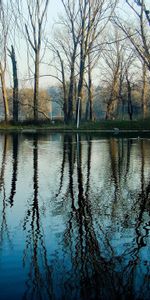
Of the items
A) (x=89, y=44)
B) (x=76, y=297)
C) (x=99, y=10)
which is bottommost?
(x=76, y=297)

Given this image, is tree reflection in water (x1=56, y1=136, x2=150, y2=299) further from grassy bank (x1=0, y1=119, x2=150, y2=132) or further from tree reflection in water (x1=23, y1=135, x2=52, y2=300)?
grassy bank (x1=0, y1=119, x2=150, y2=132)

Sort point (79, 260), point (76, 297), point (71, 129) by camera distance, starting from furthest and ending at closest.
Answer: point (71, 129) → point (79, 260) → point (76, 297)

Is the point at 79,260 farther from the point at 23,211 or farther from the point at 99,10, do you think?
the point at 99,10

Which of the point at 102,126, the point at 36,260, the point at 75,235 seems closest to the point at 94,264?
the point at 36,260

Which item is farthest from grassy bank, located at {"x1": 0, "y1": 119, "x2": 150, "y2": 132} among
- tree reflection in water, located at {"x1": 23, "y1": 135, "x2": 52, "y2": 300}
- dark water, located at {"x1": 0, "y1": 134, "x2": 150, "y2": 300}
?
tree reflection in water, located at {"x1": 23, "y1": 135, "x2": 52, "y2": 300}

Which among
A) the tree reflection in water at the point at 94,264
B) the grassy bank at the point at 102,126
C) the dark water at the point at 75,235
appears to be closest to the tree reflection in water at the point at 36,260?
the dark water at the point at 75,235

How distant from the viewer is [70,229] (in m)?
4.94

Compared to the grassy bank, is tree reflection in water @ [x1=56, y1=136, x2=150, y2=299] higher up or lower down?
lower down

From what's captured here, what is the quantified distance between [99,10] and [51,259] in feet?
101

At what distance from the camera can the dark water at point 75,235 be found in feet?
11.1

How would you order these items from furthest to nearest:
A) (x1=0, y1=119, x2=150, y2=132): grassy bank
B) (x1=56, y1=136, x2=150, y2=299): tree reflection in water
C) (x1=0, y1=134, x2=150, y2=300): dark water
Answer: (x1=0, y1=119, x2=150, y2=132): grassy bank, (x1=0, y1=134, x2=150, y2=300): dark water, (x1=56, y1=136, x2=150, y2=299): tree reflection in water

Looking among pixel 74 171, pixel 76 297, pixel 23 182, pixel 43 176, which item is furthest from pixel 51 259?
pixel 74 171

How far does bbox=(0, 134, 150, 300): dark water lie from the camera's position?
3.38m

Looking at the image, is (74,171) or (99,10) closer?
(74,171)
